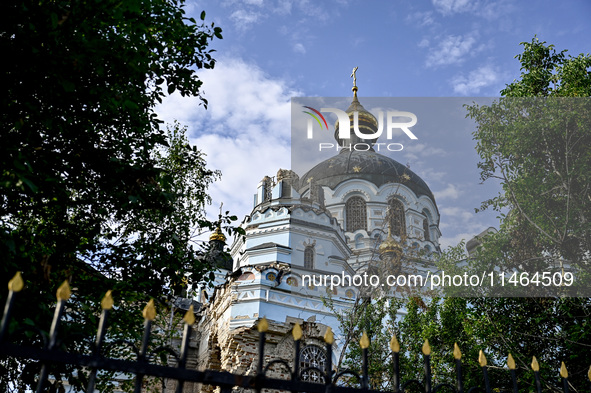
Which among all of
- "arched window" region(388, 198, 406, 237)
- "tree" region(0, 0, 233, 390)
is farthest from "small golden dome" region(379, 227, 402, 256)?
"tree" region(0, 0, 233, 390)

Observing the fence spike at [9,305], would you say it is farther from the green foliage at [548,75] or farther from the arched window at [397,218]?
the arched window at [397,218]

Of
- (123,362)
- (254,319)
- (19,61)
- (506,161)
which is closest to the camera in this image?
(123,362)

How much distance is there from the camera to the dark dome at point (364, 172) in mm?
30062

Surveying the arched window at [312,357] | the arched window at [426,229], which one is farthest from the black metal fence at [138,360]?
the arched window at [426,229]

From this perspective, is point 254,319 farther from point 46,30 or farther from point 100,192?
point 46,30

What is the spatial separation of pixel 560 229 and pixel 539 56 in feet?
12.5

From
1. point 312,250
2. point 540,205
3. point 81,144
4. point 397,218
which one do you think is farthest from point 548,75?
point 397,218

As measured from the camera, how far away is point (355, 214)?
2930 cm

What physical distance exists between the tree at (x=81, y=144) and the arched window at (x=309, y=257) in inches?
557

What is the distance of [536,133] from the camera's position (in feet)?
32.4

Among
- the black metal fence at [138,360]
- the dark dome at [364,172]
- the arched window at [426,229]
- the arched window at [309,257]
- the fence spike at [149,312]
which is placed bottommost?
the black metal fence at [138,360]

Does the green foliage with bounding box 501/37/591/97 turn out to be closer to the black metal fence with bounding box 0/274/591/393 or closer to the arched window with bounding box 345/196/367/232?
the black metal fence with bounding box 0/274/591/393

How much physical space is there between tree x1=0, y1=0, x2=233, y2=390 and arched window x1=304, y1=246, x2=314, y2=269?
46.4 feet

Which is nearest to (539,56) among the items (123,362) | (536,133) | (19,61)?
(536,133)
